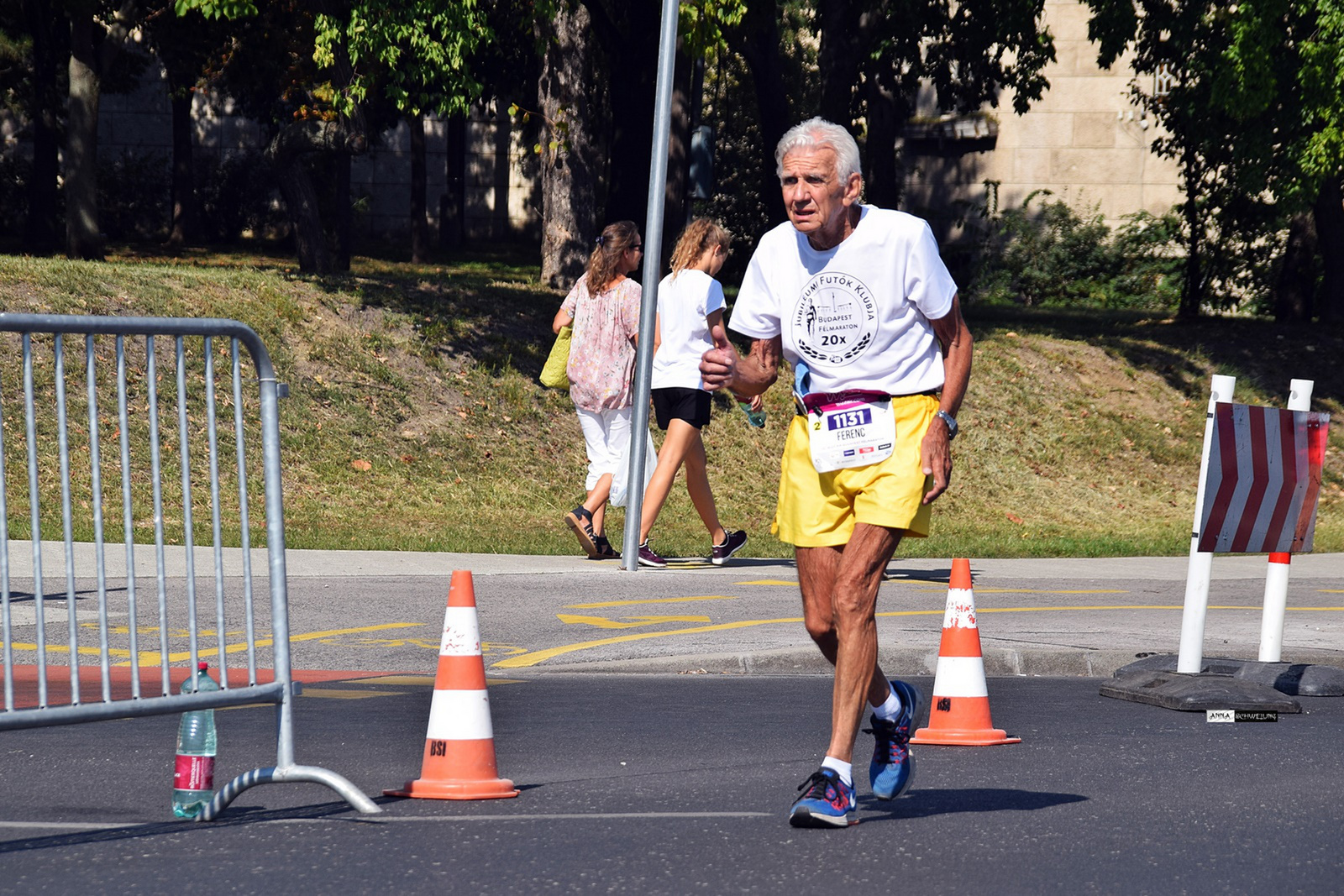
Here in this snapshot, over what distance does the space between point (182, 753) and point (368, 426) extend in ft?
38.2

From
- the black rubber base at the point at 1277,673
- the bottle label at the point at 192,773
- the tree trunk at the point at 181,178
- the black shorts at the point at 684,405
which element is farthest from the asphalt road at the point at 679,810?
the tree trunk at the point at 181,178

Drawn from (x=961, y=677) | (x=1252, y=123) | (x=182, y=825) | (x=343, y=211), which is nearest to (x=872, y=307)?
(x=961, y=677)

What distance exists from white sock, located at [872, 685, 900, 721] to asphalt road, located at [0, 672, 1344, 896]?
29cm

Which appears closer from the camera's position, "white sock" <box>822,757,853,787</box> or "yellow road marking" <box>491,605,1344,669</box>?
"white sock" <box>822,757,853,787</box>

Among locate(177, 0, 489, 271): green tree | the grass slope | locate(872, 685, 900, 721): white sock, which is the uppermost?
locate(177, 0, 489, 271): green tree

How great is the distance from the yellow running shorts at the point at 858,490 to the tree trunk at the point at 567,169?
16.8 m

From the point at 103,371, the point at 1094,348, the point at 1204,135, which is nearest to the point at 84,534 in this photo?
the point at 103,371

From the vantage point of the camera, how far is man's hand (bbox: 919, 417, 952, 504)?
514cm

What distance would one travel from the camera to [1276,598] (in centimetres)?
817

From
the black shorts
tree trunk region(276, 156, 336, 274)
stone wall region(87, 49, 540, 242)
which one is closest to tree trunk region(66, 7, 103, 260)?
tree trunk region(276, 156, 336, 274)

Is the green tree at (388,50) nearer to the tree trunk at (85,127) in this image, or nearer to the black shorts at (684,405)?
the tree trunk at (85,127)

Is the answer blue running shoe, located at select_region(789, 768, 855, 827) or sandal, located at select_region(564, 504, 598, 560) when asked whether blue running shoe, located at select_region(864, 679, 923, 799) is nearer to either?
blue running shoe, located at select_region(789, 768, 855, 827)

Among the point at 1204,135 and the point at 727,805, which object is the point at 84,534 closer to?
the point at 727,805

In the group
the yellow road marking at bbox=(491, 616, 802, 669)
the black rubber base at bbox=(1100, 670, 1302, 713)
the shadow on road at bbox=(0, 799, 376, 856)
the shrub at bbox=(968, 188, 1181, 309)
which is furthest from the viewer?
the shrub at bbox=(968, 188, 1181, 309)
